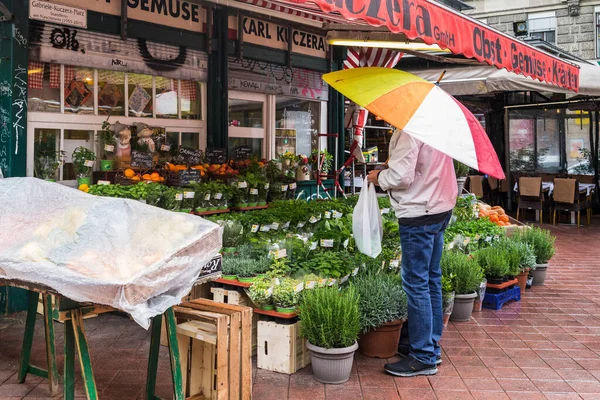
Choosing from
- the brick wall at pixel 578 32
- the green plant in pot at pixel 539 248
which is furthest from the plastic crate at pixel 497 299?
the brick wall at pixel 578 32

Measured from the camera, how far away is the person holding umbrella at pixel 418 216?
4402mm

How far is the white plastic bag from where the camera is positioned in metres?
4.83

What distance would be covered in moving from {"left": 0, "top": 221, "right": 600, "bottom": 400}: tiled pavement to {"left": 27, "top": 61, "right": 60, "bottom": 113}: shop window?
217 centimetres

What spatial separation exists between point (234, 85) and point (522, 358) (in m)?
5.29

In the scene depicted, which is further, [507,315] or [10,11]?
[507,315]

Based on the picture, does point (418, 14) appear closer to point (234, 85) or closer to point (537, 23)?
point (234, 85)

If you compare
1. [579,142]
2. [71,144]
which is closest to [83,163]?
[71,144]

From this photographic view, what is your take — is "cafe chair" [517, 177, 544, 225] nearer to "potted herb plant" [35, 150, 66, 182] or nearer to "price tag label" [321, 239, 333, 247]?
"price tag label" [321, 239, 333, 247]

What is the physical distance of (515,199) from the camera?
15477 mm

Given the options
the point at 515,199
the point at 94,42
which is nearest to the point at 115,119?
the point at 94,42

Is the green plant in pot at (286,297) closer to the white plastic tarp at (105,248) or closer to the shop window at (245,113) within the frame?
the white plastic tarp at (105,248)

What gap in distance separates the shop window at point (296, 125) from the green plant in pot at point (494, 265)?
4.04 meters

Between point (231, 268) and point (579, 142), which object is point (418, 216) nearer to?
point (231, 268)

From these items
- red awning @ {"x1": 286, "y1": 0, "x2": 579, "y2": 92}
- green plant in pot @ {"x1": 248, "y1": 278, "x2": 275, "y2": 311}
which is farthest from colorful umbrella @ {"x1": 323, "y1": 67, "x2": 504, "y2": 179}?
green plant in pot @ {"x1": 248, "y1": 278, "x2": 275, "y2": 311}
